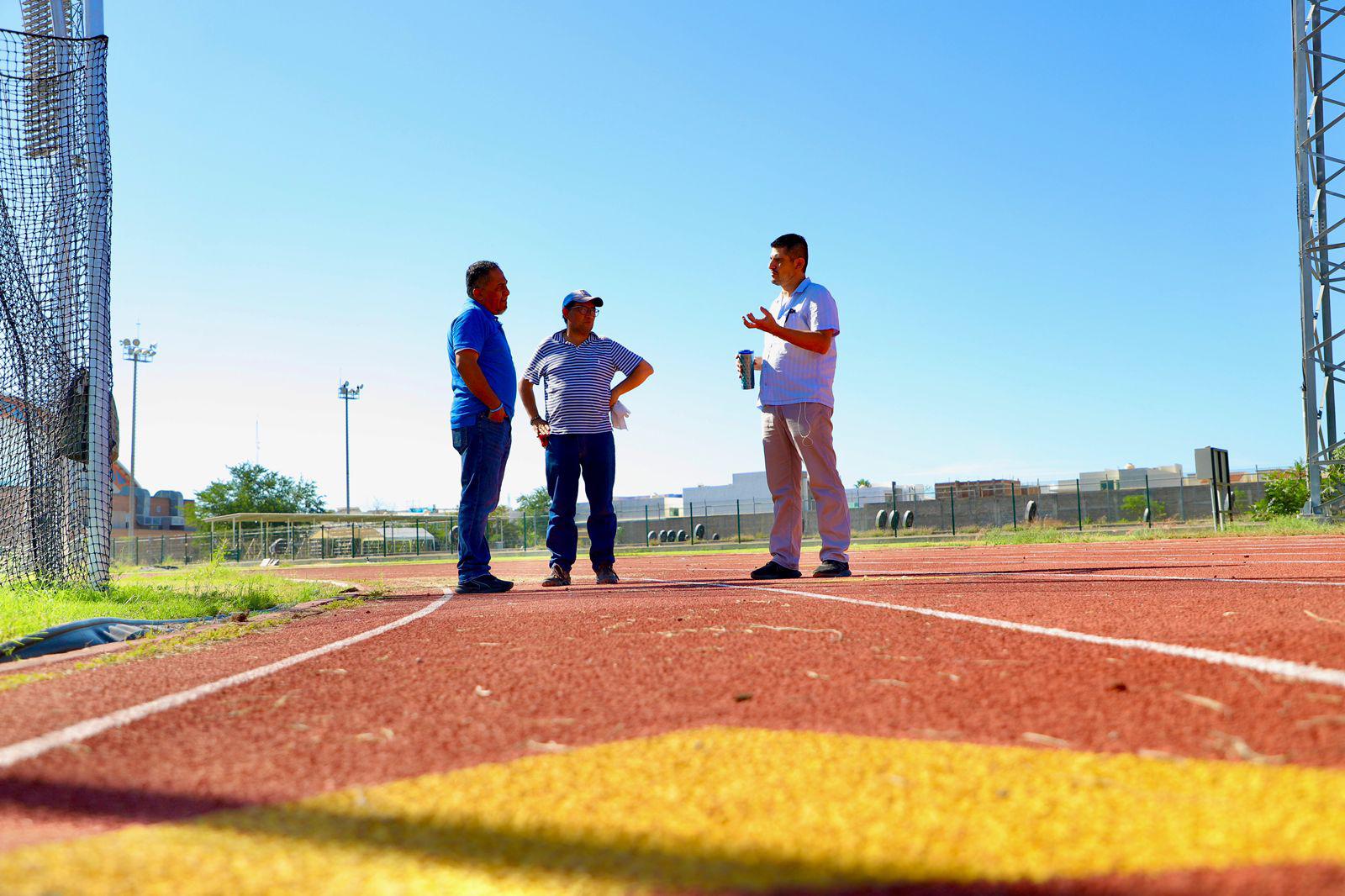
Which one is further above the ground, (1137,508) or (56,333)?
(56,333)

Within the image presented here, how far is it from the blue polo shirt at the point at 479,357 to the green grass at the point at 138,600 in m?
1.66

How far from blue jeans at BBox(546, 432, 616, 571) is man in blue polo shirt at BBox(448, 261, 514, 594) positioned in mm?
429

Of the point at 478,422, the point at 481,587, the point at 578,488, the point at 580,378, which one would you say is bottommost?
the point at 481,587

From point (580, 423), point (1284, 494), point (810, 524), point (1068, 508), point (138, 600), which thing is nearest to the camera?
point (138, 600)

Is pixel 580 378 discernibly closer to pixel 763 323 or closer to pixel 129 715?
pixel 763 323

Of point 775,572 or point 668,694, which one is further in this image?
point 775,572

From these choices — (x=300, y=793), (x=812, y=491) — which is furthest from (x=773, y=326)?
(x=300, y=793)

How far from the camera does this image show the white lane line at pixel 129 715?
6.34 feet

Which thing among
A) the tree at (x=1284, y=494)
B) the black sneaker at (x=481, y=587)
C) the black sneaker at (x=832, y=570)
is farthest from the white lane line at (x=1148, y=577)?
the tree at (x=1284, y=494)

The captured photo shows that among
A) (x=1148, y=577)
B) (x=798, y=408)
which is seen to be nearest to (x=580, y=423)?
(x=798, y=408)

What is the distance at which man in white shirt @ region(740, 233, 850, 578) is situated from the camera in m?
6.42

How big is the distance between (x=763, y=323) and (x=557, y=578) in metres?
2.28

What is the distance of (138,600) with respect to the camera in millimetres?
5914

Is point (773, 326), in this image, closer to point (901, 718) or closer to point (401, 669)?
point (401, 669)
